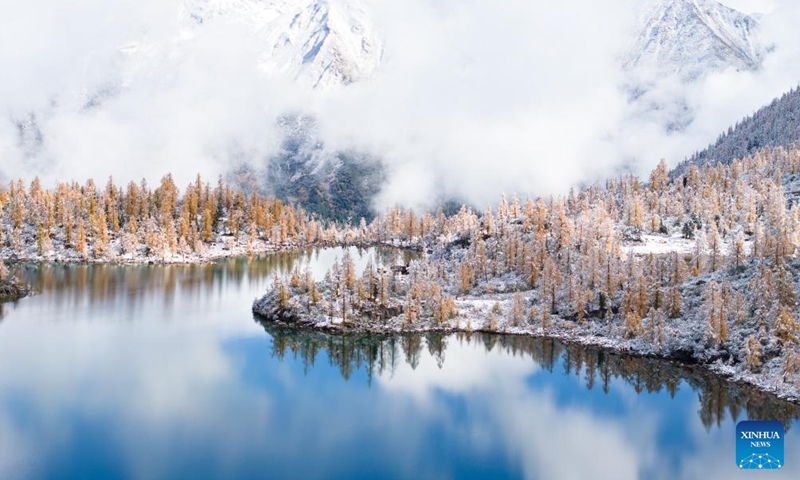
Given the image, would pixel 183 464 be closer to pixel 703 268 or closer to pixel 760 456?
pixel 760 456

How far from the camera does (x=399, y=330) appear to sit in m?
104

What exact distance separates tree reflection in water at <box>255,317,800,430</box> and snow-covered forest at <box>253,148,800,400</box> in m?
2.66

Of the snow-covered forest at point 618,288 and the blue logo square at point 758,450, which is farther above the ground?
the snow-covered forest at point 618,288

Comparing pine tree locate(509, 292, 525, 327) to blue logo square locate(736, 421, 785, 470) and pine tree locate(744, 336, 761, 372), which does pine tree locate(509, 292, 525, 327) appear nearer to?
pine tree locate(744, 336, 761, 372)

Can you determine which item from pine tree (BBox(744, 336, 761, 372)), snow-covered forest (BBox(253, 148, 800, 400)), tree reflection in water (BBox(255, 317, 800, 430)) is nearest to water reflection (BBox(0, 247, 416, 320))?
snow-covered forest (BBox(253, 148, 800, 400))

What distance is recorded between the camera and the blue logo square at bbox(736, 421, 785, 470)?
53.6 metres

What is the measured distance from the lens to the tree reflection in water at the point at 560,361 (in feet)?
225

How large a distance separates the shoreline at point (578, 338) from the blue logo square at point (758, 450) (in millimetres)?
15941

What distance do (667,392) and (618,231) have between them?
87931 millimetres

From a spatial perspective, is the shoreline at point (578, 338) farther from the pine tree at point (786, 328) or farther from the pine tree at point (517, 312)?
the pine tree at point (786, 328)

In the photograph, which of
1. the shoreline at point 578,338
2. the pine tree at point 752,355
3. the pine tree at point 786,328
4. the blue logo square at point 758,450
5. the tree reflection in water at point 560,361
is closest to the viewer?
the blue logo square at point 758,450

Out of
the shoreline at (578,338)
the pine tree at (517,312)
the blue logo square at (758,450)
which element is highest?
the pine tree at (517,312)

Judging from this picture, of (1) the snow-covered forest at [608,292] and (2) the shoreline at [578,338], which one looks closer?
(2) the shoreline at [578,338]

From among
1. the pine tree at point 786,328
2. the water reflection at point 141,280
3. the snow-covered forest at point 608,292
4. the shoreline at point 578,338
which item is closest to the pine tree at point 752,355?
the snow-covered forest at point 608,292
